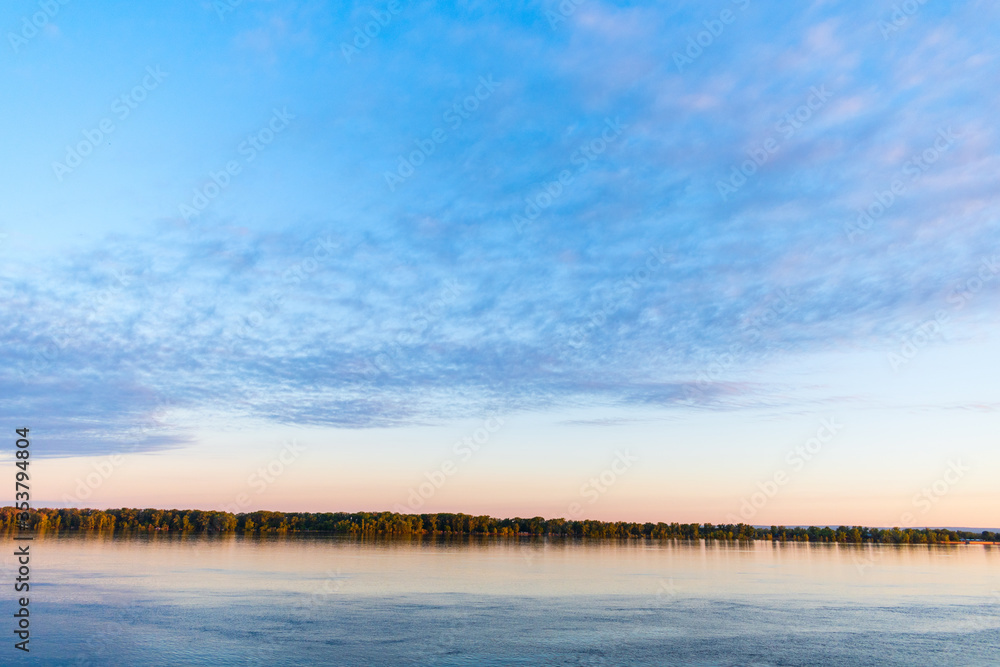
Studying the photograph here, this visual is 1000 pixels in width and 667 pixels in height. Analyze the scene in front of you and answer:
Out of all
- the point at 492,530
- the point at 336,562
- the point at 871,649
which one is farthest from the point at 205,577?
the point at 492,530

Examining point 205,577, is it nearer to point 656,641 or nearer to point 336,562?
point 336,562

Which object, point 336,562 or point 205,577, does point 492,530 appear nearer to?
point 336,562

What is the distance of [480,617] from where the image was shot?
3691 cm

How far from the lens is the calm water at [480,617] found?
93.5ft

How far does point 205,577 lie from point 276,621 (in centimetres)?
2329

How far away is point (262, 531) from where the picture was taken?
16962 centimetres

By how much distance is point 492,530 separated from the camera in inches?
7544

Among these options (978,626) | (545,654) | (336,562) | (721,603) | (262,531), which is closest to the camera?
(545,654)

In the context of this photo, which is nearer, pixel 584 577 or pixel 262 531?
pixel 584 577

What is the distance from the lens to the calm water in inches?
1122

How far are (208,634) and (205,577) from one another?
25.6m

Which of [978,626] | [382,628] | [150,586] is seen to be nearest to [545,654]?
[382,628]

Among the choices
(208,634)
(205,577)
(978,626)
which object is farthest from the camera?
(205,577)

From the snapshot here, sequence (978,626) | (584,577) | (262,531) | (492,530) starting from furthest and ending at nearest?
(492,530) → (262,531) → (584,577) → (978,626)
